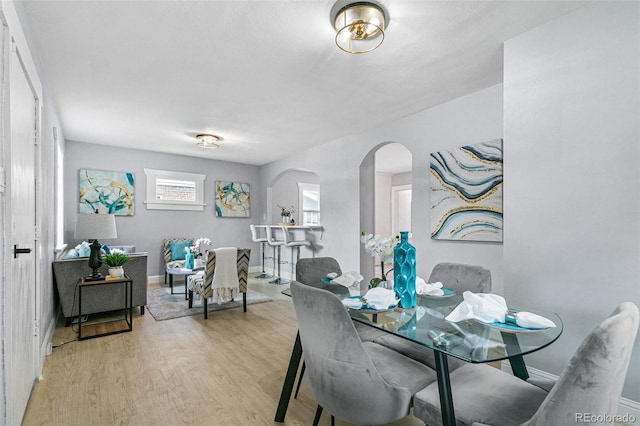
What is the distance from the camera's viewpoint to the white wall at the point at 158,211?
536 cm

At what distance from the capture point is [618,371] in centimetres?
93

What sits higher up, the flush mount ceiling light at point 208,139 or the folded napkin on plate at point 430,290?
the flush mount ceiling light at point 208,139

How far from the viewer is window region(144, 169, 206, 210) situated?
606 cm

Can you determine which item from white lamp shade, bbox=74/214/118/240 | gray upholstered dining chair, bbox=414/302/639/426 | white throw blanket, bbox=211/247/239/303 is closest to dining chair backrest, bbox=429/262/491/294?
gray upholstered dining chair, bbox=414/302/639/426

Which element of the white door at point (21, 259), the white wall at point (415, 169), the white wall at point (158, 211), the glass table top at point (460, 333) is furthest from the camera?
the white wall at point (158, 211)

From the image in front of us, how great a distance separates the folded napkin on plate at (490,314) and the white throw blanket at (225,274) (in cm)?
300

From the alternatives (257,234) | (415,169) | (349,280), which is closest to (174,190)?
(257,234)

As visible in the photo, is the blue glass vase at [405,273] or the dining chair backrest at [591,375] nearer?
the dining chair backrest at [591,375]

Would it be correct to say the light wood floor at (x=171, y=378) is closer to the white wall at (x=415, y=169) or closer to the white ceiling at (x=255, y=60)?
the white wall at (x=415, y=169)

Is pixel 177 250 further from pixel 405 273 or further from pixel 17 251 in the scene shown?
pixel 405 273

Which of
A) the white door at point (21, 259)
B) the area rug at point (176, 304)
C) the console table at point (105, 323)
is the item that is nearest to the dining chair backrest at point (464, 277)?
the white door at point (21, 259)

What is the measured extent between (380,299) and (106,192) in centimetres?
577

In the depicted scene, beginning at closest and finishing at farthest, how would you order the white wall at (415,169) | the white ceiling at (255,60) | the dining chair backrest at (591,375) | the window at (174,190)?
the dining chair backrest at (591,375) → the white ceiling at (255,60) → the white wall at (415,169) → the window at (174,190)

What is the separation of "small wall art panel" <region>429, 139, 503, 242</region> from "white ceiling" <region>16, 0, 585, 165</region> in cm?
67
